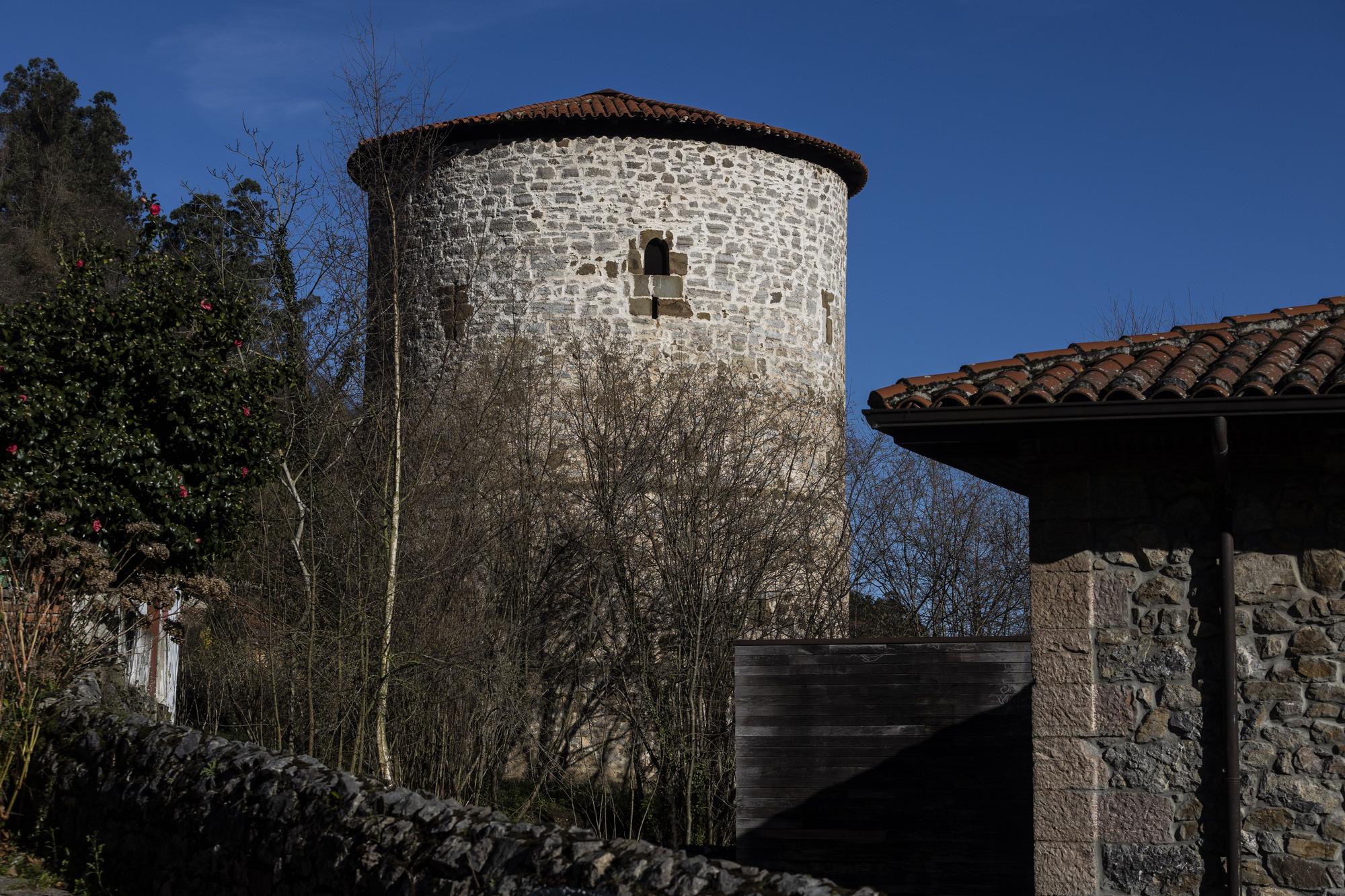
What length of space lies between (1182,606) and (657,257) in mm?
11260

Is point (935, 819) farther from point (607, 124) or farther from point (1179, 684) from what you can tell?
point (607, 124)

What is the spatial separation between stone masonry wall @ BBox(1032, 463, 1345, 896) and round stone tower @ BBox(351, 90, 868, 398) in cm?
1040

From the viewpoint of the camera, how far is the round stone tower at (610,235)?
17.4 m

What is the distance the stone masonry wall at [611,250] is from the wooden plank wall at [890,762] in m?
7.49

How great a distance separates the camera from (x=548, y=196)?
17500mm

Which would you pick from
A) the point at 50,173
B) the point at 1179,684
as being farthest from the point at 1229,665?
the point at 50,173

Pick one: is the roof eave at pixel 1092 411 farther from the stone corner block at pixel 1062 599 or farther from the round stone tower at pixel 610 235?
the round stone tower at pixel 610 235

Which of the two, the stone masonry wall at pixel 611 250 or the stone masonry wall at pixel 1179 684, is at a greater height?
the stone masonry wall at pixel 611 250

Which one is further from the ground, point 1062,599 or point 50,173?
point 50,173

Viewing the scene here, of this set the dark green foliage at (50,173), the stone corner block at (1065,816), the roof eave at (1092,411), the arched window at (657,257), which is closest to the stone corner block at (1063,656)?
the stone corner block at (1065,816)

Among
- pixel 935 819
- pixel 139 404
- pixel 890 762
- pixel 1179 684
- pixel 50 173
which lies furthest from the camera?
pixel 50 173

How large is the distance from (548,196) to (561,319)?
1.54m

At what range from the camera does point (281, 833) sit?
7.21 m

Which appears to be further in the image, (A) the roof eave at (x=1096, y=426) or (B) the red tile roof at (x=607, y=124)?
(B) the red tile roof at (x=607, y=124)
